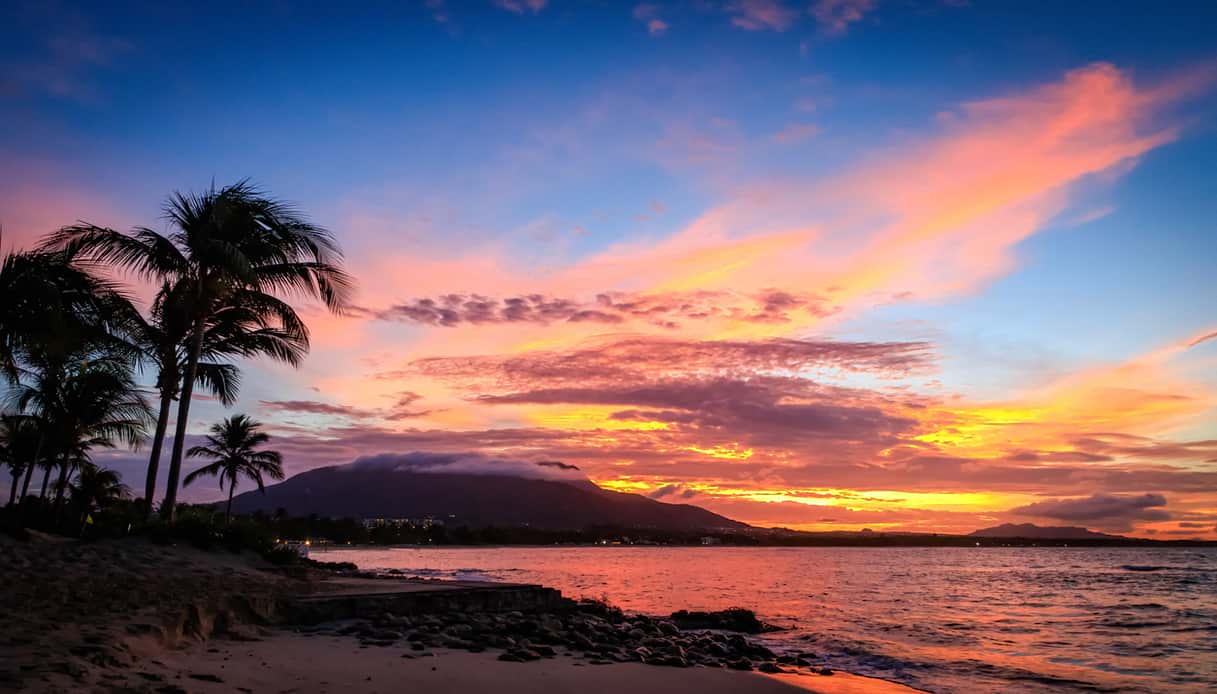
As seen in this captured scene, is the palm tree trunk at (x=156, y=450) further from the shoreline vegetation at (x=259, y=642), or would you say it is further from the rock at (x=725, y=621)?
the rock at (x=725, y=621)

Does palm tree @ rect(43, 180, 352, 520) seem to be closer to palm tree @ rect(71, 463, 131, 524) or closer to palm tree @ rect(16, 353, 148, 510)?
palm tree @ rect(16, 353, 148, 510)

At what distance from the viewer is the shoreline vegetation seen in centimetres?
754

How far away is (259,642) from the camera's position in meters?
10.8

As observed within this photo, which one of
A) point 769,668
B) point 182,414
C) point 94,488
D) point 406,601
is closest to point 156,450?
point 182,414

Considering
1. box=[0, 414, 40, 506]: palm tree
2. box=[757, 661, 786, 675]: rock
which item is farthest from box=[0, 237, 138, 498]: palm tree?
box=[0, 414, 40, 506]: palm tree

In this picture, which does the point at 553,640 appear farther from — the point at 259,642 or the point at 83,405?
the point at 83,405

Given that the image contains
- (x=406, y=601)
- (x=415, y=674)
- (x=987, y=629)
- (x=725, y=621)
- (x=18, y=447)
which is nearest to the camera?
(x=415, y=674)

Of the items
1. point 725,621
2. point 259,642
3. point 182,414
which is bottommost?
point 725,621

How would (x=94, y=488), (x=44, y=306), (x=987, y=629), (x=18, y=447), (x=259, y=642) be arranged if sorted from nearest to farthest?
1. (x=259, y=642)
2. (x=44, y=306)
3. (x=987, y=629)
4. (x=18, y=447)
5. (x=94, y=488)

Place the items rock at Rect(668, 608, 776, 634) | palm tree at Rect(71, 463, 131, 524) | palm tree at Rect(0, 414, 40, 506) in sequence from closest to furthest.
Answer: rock at Rect(668, 608, 776, 634)
palm tree at Rect(0, 414, 40, 506)
palm tree at Rect(71, 463, 131, 524)

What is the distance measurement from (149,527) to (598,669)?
430 inches

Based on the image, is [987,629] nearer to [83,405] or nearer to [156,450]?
[156,450]

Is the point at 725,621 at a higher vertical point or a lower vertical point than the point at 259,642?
lower

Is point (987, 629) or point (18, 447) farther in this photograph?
point (18, 447)
